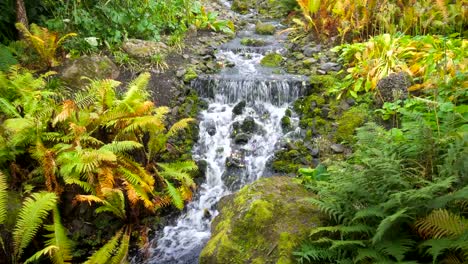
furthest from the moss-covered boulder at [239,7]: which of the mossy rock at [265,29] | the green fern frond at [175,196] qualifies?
the green fern frond at [175,196]

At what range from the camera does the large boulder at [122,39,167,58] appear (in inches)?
300

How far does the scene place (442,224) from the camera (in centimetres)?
235

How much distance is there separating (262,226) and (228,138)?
3442mm

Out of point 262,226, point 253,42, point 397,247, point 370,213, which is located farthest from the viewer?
point 253,42

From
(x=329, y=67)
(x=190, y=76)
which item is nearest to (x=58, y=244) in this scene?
(x=190, y=76)

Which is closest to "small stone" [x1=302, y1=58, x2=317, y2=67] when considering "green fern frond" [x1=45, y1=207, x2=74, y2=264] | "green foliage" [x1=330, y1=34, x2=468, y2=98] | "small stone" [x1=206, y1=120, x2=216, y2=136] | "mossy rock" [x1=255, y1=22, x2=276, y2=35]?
"green foliage" [x1=330, y1=34, x2=468, y2=98]

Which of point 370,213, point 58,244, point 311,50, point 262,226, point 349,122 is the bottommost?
point 58,244

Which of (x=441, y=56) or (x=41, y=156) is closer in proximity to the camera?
(x=41, y=156)

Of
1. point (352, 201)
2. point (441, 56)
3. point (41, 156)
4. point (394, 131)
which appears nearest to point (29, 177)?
point (41, 156)

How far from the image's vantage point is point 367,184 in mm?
2875

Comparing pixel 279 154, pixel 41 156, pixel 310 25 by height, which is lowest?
pixel 279 154

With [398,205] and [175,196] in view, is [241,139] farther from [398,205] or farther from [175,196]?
[398,205]

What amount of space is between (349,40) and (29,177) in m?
6.63

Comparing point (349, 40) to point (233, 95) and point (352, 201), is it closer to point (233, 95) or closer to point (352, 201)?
point (233, 95)
